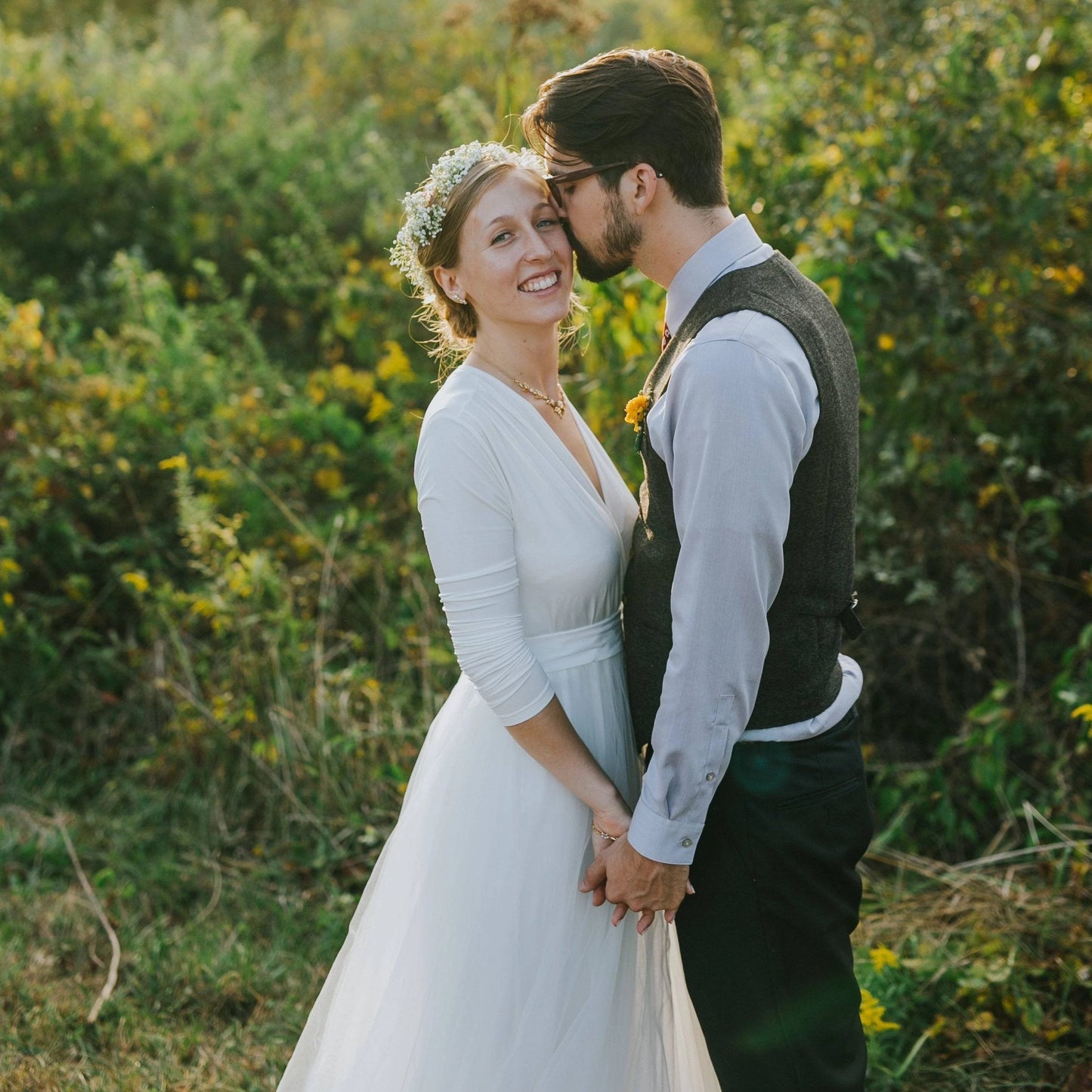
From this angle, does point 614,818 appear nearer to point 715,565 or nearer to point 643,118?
point 715,565

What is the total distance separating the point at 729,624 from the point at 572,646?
1.56 ft

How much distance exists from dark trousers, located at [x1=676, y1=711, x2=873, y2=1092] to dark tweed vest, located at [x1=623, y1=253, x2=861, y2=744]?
110mm

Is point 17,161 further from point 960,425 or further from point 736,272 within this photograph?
point 736,272

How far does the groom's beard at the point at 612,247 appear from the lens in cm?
197

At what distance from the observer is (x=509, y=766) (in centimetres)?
210

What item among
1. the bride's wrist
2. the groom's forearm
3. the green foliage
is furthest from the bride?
the green foliage

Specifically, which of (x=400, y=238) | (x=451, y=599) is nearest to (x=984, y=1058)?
(x=451, y=599)

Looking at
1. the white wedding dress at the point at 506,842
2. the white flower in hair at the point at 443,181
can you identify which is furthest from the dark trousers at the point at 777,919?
the white flower in hair at the point at 443,181

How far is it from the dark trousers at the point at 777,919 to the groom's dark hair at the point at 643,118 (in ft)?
3.26

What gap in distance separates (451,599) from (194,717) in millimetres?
2334

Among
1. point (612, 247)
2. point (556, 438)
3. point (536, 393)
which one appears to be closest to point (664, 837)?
point (556, 438)

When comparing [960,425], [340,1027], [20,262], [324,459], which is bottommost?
[340,1027]

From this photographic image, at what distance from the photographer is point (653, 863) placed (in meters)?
1.85

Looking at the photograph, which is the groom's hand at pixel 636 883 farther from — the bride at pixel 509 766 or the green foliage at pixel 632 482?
the green foliage at pixel 632 482
